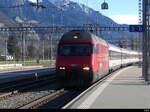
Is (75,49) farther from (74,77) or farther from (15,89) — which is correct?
(15,89)

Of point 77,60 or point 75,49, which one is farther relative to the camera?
point 75,49

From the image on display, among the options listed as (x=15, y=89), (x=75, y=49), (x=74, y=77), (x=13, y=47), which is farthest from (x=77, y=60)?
(x=13, y=47)

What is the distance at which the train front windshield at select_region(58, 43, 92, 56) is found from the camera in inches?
945

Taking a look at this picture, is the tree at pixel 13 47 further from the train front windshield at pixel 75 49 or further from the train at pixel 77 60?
the train front windshield at pixel 75 49

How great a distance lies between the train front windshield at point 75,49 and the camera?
78.7 feet

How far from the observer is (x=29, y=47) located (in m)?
128

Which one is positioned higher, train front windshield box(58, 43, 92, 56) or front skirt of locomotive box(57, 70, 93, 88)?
train front windshield box(58, 43, 92, 56)

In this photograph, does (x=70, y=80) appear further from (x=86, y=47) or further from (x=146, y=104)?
(x=146, y=104)

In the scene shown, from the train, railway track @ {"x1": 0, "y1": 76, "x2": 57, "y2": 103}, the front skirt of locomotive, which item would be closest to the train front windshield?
the train

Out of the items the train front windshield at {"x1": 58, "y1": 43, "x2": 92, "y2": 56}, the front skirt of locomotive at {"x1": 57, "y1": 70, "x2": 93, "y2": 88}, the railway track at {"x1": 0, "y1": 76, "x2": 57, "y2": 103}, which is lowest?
the railway track at {"x1": 0, "y1": 76, "x2": 57, "y2": 103}

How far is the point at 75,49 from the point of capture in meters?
24.2

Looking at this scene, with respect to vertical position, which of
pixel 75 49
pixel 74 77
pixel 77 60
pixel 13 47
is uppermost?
pixel 13 47

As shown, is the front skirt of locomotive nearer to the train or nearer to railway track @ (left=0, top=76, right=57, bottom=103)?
the train

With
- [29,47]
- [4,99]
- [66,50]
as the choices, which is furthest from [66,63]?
[29,47]
